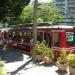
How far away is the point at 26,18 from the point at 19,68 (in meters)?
43.0

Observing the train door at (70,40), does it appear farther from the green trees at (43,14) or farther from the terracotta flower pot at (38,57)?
the green trees at (43,14)

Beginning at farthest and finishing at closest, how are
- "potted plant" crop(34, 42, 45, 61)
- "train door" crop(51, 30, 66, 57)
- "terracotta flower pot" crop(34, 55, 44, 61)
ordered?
"train door" crop(51, 30, 66, 57), "potted plant" crop(34, 42, 45, 61), "terracotta flower pot" crop(34, 55, 44, 61)

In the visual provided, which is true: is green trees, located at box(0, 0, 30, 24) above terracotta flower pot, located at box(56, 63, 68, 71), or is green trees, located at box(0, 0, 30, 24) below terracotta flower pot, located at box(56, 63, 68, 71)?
above

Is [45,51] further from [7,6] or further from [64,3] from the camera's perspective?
[64,3]

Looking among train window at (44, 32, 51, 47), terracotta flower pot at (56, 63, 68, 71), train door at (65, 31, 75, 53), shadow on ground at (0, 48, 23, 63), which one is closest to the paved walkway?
terracotta flower pot at (56, 63, 68, 71)

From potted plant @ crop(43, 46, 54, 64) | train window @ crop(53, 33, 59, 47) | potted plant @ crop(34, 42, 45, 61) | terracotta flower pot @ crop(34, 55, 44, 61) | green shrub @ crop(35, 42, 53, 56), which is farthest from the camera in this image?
train window @ crop(53, 33, 59, 47)

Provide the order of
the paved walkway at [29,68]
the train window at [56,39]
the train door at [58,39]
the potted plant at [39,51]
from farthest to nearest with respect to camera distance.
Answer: the train window at [56,39]
the train door at [58,39]
the potted plant at [39,51]
the paved walkway at [29,68]

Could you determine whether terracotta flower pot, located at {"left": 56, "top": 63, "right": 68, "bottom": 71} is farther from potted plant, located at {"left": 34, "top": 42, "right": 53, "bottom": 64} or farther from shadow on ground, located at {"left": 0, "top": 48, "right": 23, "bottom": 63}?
shadow on ground, located at {"left": 0, "top": 48, "right": 23, "bottom": 63}

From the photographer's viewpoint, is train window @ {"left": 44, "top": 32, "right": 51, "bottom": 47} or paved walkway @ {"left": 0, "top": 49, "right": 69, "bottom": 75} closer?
paved walkway @ {"left": 0, "top": 49, "right": 69, "bottom": 75}

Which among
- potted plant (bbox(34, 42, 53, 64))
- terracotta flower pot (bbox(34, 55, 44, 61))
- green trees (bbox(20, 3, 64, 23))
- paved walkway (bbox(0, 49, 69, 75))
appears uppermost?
green trees (bbox(20, 3, 64, 23))

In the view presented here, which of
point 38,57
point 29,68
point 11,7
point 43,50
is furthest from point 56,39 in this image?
point 11,7

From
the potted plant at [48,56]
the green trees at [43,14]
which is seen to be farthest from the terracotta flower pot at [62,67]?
the green trees at [43,14]

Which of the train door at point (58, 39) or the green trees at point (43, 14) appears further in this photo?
the green trees at point (43, 14)

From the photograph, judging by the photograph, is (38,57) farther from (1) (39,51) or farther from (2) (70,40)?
(2) (70,40)
